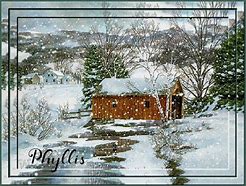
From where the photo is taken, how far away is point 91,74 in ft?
6.45

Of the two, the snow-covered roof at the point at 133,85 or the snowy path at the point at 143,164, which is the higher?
the snow-covered roof at the point at 133,85

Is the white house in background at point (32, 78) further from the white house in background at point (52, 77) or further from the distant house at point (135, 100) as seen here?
the distant house at point (135, 100)

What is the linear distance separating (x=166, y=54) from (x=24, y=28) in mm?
701

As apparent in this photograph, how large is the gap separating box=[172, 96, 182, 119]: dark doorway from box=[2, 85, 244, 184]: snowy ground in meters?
0.04

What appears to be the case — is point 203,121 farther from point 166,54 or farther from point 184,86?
point 166,54

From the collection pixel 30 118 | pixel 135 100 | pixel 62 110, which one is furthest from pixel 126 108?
pixel 30 118

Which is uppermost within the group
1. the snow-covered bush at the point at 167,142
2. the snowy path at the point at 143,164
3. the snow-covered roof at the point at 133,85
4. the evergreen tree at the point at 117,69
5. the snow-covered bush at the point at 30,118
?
the evergreen tree at the point at 117,69

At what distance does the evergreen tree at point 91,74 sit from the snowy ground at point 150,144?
1.5 inches

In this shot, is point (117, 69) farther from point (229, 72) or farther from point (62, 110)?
point (229, 72)

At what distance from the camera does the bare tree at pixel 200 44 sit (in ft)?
6.48

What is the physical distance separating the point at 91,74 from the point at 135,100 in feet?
0.81

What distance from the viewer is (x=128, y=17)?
1.97m

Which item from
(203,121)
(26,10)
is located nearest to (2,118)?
(26,10)

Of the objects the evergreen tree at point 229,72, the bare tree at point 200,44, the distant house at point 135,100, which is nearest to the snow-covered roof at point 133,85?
the distant house at point 135,100
